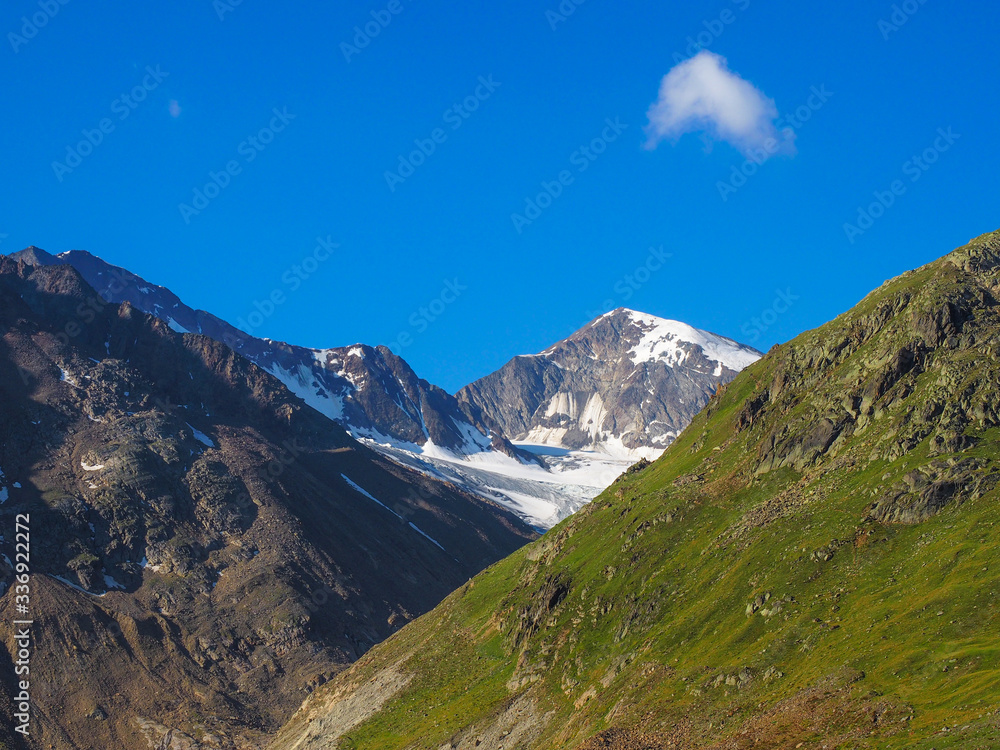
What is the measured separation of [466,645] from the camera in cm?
10669

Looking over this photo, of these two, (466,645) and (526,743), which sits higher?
(466,645)

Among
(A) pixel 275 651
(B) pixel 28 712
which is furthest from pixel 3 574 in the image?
(A) pixel 275 651

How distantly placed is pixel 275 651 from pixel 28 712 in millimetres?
49445

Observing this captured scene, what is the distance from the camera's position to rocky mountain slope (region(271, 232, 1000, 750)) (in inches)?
2092

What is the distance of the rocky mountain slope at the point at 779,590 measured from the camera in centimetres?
5312

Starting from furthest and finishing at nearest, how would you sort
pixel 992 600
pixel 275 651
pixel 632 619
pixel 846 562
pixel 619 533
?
pixel 275 651 → pixel 619 533 → pixel 632 619 → pixel 846 562 → pixel 992 600

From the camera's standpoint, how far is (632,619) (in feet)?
274

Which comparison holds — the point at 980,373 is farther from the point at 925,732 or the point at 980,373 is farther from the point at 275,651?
the point at 275,651

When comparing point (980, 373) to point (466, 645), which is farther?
point (466, 645)

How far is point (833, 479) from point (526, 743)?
35478 mm

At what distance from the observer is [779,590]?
2734 inches

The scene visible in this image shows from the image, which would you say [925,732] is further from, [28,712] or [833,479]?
[28,712]

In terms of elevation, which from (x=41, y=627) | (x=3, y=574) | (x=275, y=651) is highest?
(x=3, y=574)

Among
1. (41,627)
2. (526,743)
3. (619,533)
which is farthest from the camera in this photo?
(41,627)
